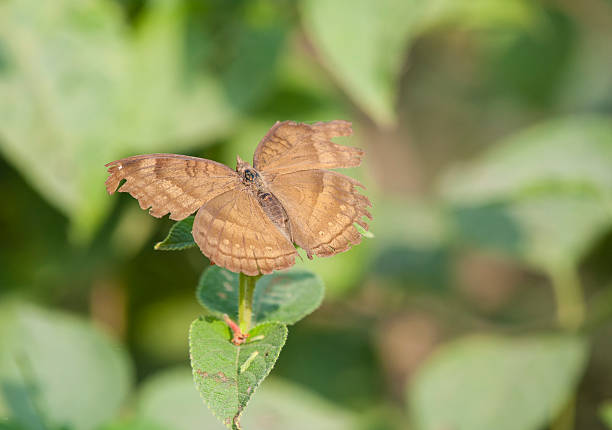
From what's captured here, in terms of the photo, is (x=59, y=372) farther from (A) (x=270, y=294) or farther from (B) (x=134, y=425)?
(A) (x=270, y=294)

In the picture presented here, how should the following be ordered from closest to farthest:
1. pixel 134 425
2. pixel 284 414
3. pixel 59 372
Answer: pixel 134 425
pixel 59 372
pixel 284 414

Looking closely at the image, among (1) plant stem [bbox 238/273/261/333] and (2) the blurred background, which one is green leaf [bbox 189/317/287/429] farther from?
(2) the blurred background

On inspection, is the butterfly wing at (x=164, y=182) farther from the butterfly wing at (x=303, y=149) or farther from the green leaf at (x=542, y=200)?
the green leaf at (x=542, y=200)

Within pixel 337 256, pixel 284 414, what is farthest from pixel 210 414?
pixel 337 256

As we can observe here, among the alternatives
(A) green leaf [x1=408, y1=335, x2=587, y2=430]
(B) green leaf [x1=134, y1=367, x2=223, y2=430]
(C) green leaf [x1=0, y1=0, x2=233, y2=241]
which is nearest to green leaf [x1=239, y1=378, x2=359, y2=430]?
(B) green leaf [x1=134, y1=367, x2=223, y2=430]

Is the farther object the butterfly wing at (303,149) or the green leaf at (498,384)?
the green leaf at (498,384)

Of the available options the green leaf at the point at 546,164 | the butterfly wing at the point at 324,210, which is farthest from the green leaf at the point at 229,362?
the green leaf at the point at 546,164
